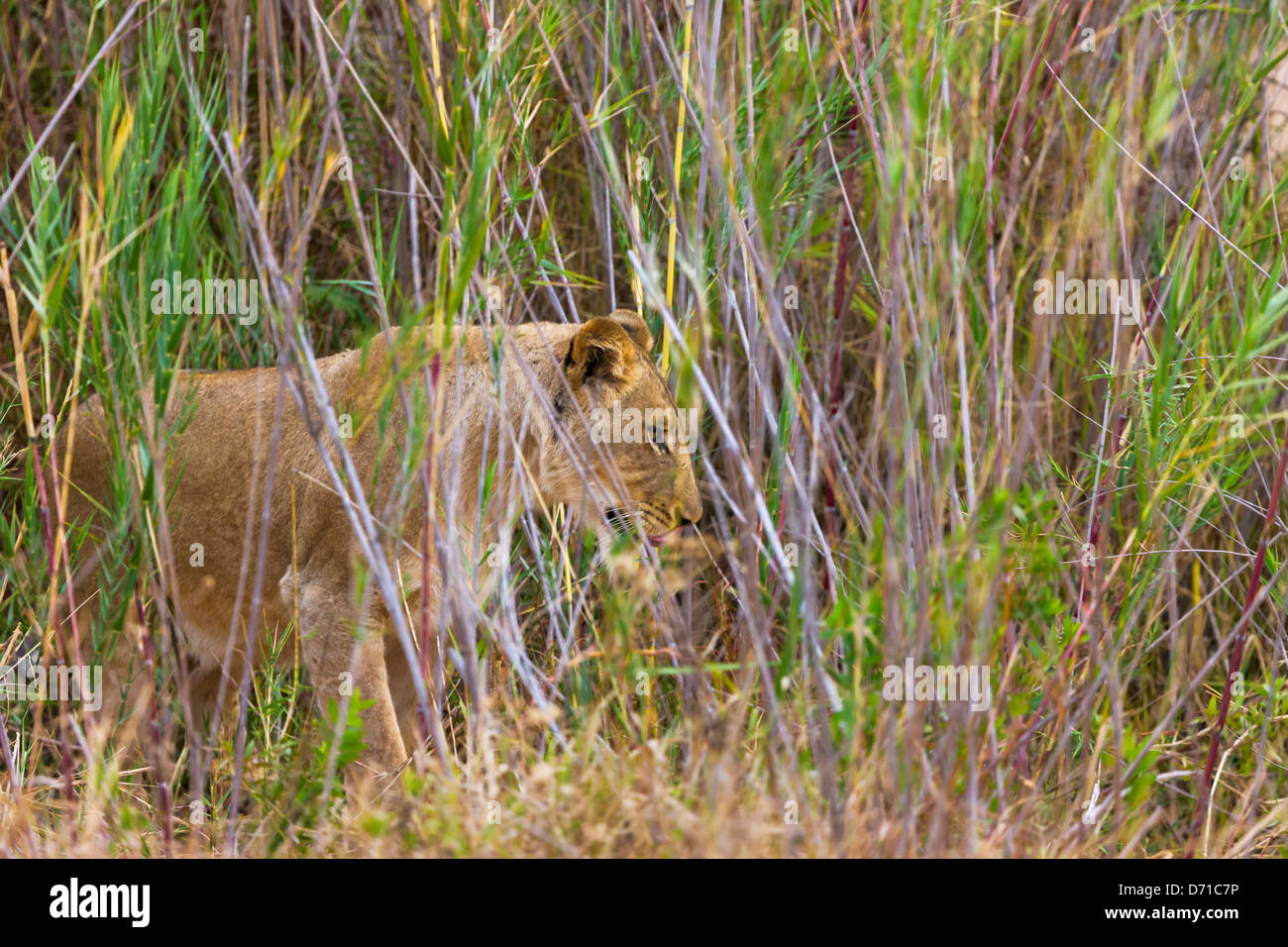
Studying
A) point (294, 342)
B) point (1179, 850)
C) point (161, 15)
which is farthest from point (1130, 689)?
point (161, 15)

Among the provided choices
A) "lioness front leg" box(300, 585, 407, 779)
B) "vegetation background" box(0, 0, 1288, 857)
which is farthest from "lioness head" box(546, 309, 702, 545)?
"lioness front leg" box(300, 585, 407, 779)

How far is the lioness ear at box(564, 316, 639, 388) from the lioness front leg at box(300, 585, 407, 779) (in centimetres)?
97

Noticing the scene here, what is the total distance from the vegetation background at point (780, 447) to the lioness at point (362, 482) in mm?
205

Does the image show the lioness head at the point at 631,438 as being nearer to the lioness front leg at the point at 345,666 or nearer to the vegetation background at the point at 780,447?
the vegetation background at the point at 780,447

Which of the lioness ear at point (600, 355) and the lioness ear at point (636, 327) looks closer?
the lioness ear at point (600, 355)

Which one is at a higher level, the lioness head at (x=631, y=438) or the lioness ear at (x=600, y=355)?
the lioness ear at (x=600, y=355)

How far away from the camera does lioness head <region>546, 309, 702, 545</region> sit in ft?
12.5

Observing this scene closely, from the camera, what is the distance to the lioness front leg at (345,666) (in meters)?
3.78

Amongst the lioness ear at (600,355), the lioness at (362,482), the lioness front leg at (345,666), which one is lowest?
the lioness front leg at (345,666)

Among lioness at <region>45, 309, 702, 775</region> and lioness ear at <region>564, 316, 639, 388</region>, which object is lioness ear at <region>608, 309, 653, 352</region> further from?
lioness ear at <region>564, 316, 639, 388</region>

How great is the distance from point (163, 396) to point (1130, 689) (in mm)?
3523

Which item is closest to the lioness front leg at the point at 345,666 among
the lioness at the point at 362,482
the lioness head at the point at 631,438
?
the lioness at the point at 362,482

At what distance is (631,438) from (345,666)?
3.60ft

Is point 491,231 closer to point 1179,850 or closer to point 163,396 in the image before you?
point 163,396
